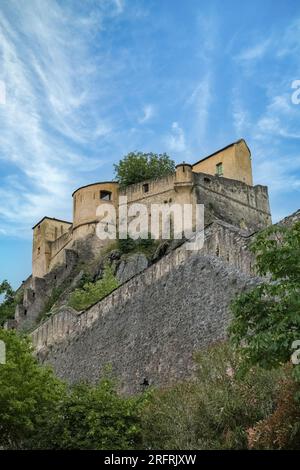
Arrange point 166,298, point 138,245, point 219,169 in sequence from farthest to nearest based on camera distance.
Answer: point 219,169 → point 138,245 → point 166,298

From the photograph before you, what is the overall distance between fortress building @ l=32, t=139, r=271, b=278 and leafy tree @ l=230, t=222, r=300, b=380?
1468 inches

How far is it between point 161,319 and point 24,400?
7.11 m

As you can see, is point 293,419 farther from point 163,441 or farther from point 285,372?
point 163,441

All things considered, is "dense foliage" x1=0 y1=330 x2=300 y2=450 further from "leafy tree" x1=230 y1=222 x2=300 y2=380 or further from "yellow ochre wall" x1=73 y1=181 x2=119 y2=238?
"yellow ochre wall" x1=73 y1=181 x2=119 y2=238

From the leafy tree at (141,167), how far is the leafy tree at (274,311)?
149 ft

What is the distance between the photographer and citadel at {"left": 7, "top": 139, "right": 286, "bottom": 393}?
20.6m

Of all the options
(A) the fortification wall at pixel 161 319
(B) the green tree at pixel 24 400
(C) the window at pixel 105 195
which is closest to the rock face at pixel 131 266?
(C) the window at pixel 105 195

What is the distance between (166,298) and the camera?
23688 millimetres

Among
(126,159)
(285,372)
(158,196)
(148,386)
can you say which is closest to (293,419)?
(285,372)

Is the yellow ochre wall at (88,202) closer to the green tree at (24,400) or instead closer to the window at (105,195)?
the window at (105,195)

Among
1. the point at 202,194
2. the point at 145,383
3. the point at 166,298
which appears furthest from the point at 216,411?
the point at 202,194

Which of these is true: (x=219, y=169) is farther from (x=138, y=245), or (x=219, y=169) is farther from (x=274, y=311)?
(x=274, y=311)

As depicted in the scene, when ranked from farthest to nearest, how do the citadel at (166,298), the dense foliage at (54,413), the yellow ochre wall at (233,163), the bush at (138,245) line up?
the yellow ochre wall at (233,163) < the bush at (138,245) < the citadel at (166,298) < the dense foliage at (54,413)

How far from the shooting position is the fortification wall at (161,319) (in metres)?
20.4
